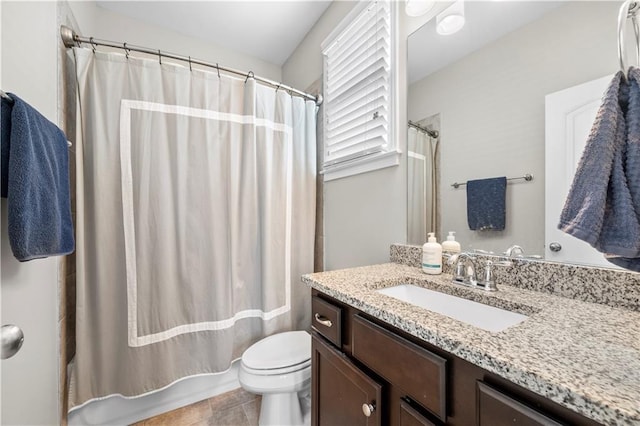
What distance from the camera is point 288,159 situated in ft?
5.69

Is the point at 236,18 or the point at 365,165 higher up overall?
the point at 236,18

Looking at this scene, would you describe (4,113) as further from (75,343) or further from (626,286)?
(626,286)

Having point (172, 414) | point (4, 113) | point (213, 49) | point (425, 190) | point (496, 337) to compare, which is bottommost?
point (172, 414)

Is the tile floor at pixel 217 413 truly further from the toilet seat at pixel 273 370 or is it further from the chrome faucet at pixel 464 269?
the chrome faucet at pixel 464 269

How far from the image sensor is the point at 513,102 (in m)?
0.91

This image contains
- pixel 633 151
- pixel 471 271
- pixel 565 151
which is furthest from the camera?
pixel 471 271

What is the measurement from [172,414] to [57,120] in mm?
1667

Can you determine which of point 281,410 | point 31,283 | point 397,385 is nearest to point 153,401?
point 281,410

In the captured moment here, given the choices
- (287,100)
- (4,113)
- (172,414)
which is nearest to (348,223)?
(287,100)

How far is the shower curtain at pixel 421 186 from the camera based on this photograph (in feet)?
3.80

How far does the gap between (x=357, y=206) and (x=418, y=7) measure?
3.24 ft

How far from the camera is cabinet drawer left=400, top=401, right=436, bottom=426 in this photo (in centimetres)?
56

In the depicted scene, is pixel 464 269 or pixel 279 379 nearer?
pixel 464 269

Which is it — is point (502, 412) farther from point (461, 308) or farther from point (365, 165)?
point (365, 165)
